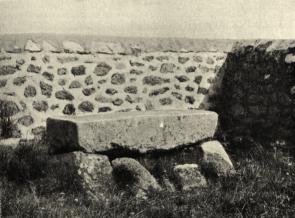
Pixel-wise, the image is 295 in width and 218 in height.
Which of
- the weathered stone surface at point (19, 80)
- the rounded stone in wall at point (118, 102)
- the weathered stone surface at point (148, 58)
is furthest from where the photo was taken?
the weathered stone surface at point (148, 58)

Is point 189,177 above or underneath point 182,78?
underneath

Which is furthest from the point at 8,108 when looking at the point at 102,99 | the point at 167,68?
the point at 167,68

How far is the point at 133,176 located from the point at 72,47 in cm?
208

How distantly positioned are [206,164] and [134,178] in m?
0.81

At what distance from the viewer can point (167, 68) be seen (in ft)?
23.7

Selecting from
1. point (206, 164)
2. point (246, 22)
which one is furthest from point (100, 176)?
point (246, 22)

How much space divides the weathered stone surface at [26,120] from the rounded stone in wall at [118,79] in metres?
1.07

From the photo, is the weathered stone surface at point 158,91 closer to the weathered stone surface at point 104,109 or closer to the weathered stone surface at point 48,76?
the weathered stone surface at point 104,109

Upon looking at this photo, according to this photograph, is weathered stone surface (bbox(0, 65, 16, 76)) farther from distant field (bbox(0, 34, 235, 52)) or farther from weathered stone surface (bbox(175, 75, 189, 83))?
weathered stone surface (bbox(175, 75, 189, 83))

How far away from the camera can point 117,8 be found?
6969 mm

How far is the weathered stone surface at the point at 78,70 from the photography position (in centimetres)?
663

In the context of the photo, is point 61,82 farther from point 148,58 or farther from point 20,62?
point 148,58

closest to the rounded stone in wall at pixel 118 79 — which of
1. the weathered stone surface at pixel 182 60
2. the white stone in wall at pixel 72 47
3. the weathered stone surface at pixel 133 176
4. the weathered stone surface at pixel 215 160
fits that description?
the white stone in wall at pixel 72 47

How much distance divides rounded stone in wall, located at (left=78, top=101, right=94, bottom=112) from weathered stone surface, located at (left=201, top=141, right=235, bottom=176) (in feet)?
4.76
